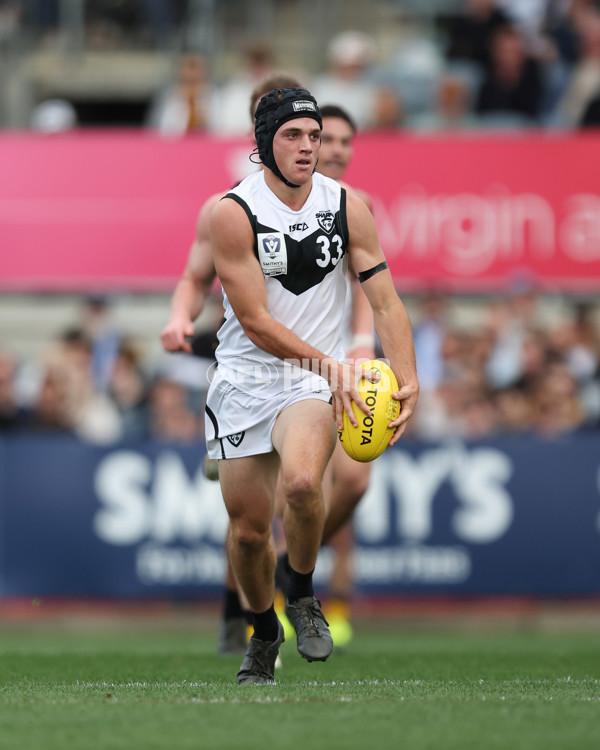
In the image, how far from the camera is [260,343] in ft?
20.5

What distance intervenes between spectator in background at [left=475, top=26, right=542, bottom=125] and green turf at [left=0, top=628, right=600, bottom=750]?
310 inches

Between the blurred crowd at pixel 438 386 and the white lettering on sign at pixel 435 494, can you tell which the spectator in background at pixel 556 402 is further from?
the white lettering on sign at pixel 435 494

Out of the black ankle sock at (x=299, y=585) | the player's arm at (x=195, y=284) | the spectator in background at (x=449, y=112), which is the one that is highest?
the spectator in background at (x=449, y=112)

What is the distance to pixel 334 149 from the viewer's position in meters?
8.27

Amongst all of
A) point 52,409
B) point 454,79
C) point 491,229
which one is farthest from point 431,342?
point 52,409

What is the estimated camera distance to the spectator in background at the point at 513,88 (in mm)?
15672

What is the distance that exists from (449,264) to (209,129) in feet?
9.37

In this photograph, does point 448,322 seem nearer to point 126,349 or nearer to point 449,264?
point 449,264

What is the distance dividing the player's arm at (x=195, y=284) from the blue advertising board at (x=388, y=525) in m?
5.05

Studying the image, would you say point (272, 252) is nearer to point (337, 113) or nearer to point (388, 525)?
point (337, 113)

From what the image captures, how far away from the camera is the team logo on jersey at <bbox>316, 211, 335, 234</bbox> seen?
631cm

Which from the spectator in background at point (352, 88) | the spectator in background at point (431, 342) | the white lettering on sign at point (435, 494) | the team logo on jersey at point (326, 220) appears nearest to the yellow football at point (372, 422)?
the team logo on jersey at point (326, 220)

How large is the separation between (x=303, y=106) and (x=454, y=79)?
9565mm

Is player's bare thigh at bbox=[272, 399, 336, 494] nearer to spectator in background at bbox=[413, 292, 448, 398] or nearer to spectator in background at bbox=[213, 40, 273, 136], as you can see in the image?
spectator in background at bbox=[413, 292, 448, 398]
